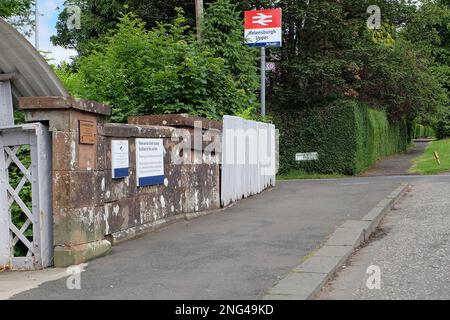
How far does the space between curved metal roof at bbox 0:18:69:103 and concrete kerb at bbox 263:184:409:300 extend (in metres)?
3.77

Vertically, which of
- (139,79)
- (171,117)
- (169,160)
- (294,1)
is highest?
(294,1)

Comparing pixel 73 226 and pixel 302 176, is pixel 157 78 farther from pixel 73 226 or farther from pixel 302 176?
pixel 302 176

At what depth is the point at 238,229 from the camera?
29.5 feet

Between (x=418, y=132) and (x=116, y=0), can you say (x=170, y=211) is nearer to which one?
(x=116, y=0)

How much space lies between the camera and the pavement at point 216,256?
547cm

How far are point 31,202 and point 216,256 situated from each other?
7.87ft

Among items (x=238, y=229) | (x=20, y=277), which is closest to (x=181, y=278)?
(x=20, y=277)

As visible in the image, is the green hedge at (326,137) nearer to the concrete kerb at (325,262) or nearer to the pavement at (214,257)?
the pavement at (214,257)

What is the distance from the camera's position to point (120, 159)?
25.9 feet

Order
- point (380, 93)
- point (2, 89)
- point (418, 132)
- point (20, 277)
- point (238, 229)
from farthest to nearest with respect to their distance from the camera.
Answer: point (418, 132), point (380, 93), point (238, 229), point (2, 89), point (20, 277)

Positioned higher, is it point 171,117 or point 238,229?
point 171,117

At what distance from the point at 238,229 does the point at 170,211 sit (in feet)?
4.21

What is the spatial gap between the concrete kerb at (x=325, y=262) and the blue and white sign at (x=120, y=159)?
2.89 meters

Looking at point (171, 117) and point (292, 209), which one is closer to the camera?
point (171, 117)
